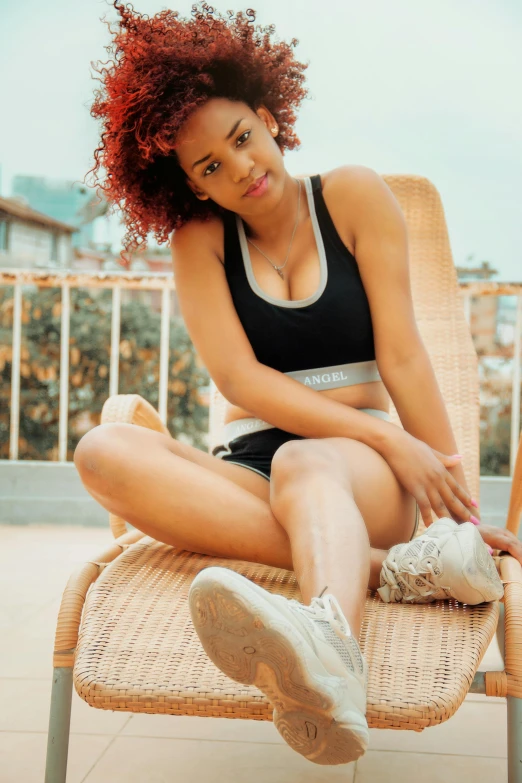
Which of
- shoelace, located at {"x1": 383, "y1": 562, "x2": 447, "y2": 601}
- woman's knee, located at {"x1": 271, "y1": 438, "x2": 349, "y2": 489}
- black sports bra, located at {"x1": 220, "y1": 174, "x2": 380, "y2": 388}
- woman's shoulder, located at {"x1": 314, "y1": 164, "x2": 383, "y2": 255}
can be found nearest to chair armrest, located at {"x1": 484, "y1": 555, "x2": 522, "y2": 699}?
shoelace, located at {"x1": 383, "y1": 562, "x2": 447, "y2": 601}

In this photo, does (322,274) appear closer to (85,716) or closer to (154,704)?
(154,704)

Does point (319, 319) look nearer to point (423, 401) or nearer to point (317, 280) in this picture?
point (317, 280)

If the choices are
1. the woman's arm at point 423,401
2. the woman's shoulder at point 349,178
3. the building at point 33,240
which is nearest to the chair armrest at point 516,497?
the woman's arm at point 423,401

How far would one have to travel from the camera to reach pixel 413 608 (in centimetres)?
147

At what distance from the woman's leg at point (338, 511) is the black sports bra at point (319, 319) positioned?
29 cm

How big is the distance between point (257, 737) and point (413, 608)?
0.75m

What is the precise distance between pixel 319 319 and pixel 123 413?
19.8 inches

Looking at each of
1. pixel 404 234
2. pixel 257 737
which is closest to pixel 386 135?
pixel 404 234

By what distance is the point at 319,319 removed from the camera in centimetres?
185

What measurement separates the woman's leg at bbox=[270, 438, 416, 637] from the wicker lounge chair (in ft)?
0.38

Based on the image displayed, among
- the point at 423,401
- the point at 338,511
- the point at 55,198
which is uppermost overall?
the point at 55,198

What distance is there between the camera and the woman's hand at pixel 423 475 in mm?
1640

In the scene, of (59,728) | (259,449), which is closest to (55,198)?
(259,449)

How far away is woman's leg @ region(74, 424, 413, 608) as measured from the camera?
159 centimetres
